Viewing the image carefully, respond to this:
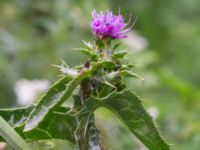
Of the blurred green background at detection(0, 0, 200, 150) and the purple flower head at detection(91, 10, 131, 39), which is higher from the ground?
the blurred green background at detection(0, 0, 200, 150)

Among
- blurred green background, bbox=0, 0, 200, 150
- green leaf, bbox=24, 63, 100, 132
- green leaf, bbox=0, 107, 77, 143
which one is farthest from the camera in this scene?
blurred green background, bbox=0, 0, 200, 150

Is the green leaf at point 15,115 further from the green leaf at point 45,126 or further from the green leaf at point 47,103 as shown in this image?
the green leaf at point 47,103

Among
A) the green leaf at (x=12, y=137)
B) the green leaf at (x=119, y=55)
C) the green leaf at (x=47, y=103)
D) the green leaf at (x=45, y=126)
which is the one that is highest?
the green leaf at (x=119, y=55)

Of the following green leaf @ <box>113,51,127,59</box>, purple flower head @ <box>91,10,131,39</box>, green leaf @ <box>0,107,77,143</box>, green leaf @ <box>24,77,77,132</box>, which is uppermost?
purple flower head @ <box>91,10,131,39</box>

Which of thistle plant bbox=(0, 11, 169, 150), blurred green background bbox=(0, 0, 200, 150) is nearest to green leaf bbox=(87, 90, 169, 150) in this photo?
thistle plant bbox=(0, 11, 169, 150)

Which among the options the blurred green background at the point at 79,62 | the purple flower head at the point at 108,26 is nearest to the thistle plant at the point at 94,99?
the purple flower head at the point at 108,26

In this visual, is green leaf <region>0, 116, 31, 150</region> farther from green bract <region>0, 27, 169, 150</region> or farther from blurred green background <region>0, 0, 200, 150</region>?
blurred green background <region>0, 0, 200, 150</region>

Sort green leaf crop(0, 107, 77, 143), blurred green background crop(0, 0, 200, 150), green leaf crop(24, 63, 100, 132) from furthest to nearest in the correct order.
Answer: blurred green background crop(0, 0, 200, 150)
green leaf crop(0, 107, 77, 143)
green leaf crop(24, 63, 100, 132)

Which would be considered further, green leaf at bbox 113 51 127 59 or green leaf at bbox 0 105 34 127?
green leaf at bbox 0 105 34 127
